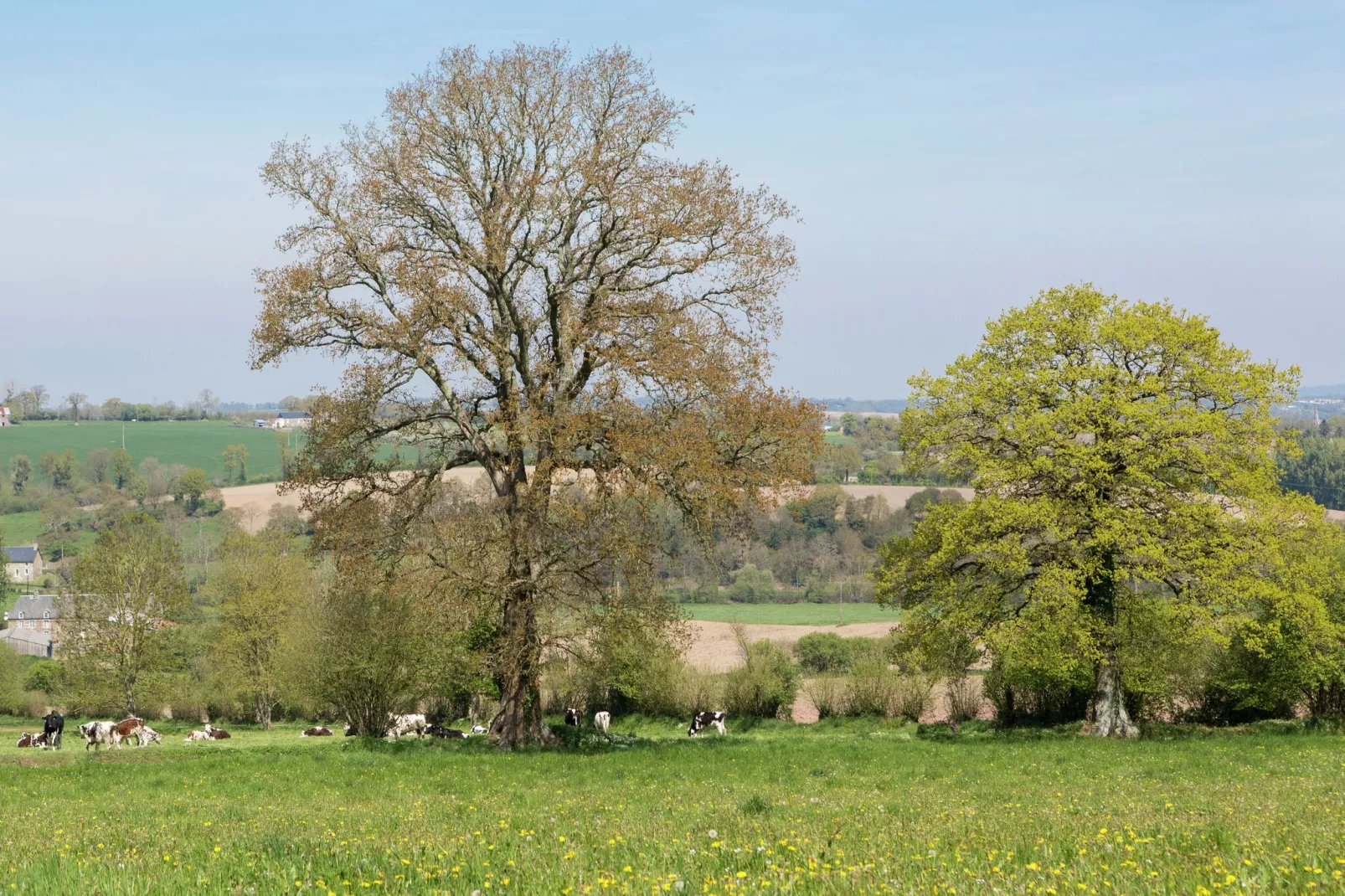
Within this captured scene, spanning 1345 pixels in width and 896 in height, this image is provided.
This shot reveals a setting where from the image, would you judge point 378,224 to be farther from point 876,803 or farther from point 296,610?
point 296,610

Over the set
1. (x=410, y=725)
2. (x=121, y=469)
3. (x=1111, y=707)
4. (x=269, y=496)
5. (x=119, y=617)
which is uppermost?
(x=121, y=469)

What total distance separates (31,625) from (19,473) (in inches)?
3117

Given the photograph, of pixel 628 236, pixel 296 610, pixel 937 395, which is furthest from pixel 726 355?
pixel 296 610

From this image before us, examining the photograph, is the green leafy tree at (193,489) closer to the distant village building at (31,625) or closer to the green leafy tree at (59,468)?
the distant village building at (31,625)

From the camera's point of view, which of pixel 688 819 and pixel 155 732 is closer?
pixel 688 819

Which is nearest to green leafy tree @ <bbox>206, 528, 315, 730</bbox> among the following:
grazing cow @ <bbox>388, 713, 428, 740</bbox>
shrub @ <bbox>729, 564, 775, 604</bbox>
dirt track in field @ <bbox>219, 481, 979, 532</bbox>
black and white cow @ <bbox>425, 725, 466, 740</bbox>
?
grazing cow @ <bbox>388, 713, 428, 740</bbox>

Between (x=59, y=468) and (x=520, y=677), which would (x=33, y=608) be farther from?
(x=520, y=677)

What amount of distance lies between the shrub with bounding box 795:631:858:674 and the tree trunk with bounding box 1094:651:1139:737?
3339 cm

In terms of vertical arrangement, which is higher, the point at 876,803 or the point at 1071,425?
the point at 1071,425

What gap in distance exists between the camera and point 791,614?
104812 mm

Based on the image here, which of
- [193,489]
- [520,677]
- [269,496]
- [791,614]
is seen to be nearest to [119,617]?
[520,677]

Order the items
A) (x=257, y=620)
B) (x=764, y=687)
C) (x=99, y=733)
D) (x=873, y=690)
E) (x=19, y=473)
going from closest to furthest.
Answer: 1. (x=99, y=733)
2. (x=873, y=690)
3. (x=764, y=687)
4. (x=257, y=620)
5. (x=19, y=473)

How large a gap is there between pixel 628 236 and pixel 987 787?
1567cm

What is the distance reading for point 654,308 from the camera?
26766mm
